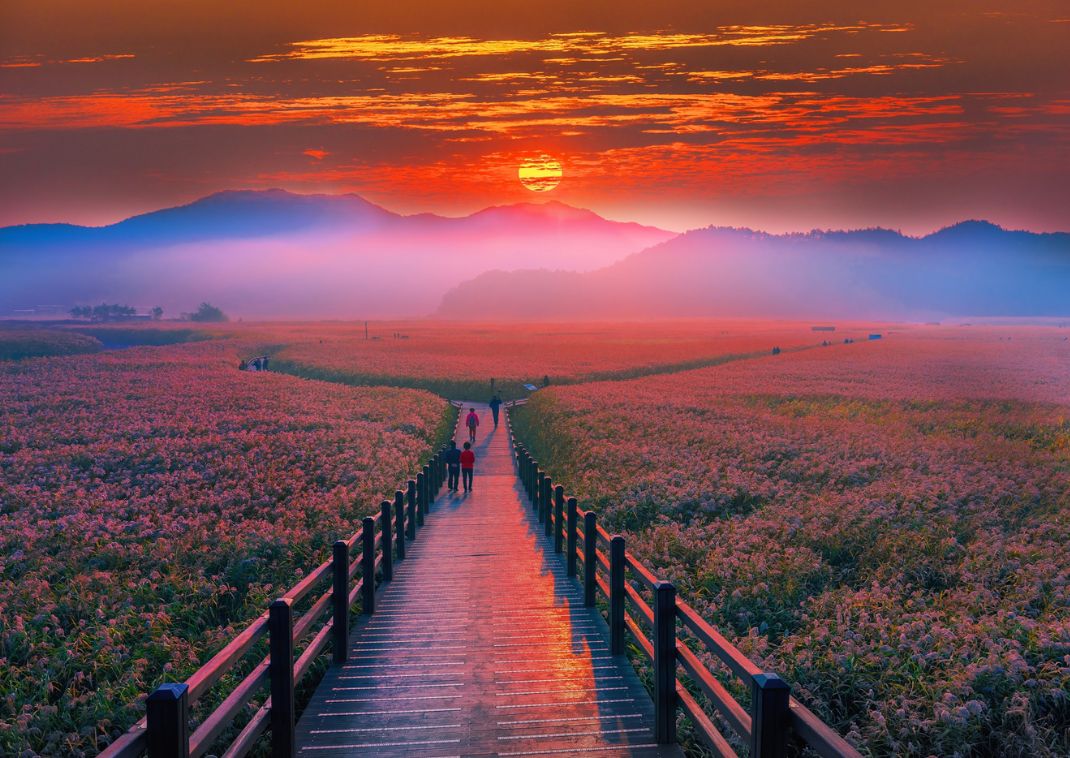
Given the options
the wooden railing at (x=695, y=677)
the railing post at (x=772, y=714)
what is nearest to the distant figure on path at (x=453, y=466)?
the wooden railing at (x=695, y=677)

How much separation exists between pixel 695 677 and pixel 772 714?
1.91 meters

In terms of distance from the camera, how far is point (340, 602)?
989 cm

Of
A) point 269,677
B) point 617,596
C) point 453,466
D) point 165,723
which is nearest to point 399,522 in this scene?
point 617,596

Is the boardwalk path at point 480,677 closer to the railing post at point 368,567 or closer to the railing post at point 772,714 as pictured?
the railing post at point 368,567

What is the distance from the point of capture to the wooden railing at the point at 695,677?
214 inches

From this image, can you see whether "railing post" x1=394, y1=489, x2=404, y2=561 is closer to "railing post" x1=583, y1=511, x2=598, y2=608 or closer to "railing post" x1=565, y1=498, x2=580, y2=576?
"railing post" x1=565, y1=498, x2=580, y2=576

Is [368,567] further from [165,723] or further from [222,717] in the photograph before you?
[165,723]

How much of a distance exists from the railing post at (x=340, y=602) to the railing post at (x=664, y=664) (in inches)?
161

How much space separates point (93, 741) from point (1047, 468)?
21309 millimetres

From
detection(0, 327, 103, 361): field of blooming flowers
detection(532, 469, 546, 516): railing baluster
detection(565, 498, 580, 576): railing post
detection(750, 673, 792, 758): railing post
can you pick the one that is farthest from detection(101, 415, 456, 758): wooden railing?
detection(0, 327, 103, 361): field of blooming flowers

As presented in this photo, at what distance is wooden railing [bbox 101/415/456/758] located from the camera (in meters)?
5.15

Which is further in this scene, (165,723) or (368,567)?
(368,567)

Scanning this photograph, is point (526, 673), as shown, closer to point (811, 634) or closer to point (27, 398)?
point (811, 634)

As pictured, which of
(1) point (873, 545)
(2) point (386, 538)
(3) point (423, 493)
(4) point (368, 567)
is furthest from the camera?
(3) point (423, 493)
